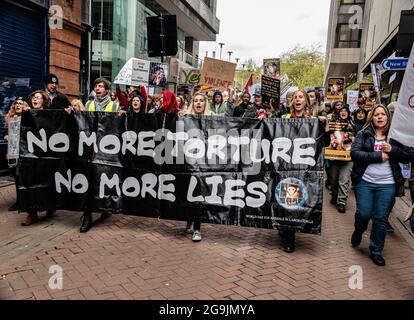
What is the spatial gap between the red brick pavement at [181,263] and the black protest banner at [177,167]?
0.37 metres

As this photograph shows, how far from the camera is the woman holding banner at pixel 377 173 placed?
4.61m

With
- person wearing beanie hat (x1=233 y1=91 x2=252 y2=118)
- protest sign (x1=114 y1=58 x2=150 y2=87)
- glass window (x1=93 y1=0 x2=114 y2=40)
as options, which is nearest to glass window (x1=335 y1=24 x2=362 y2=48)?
glass window (x1=93 y1=0 x2=114 y2=40)

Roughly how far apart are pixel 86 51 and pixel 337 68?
39.4m

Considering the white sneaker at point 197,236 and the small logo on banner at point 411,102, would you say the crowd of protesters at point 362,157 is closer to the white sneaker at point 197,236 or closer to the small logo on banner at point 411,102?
the white sneaker at point 197,236

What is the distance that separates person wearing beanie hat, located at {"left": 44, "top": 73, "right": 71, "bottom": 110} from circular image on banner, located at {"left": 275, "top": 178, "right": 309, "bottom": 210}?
403 cm

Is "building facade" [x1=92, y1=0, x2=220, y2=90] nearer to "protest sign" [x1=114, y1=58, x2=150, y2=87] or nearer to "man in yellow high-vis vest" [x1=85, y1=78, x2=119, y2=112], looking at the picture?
"protest sign" [x1=114, y1=58, x2=150, y2=87]

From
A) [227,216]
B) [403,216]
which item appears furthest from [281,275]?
[403,216]

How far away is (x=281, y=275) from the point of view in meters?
4.18

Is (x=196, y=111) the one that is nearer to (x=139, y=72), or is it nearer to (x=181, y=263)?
(x=181, y=263)

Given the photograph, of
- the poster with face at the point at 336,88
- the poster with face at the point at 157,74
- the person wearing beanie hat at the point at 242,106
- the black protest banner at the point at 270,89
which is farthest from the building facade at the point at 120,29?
the black protest banner at the point at 270,89

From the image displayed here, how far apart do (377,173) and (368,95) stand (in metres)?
8.84

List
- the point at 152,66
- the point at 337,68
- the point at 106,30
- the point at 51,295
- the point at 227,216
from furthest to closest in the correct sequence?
the point at 337,68, the point at 106,30, the point at 152,66, the point at 227,216, the point at 51,295

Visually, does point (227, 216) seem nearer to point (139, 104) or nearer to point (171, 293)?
point (171, 293)

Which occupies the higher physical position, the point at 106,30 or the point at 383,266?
the point at 106,30
